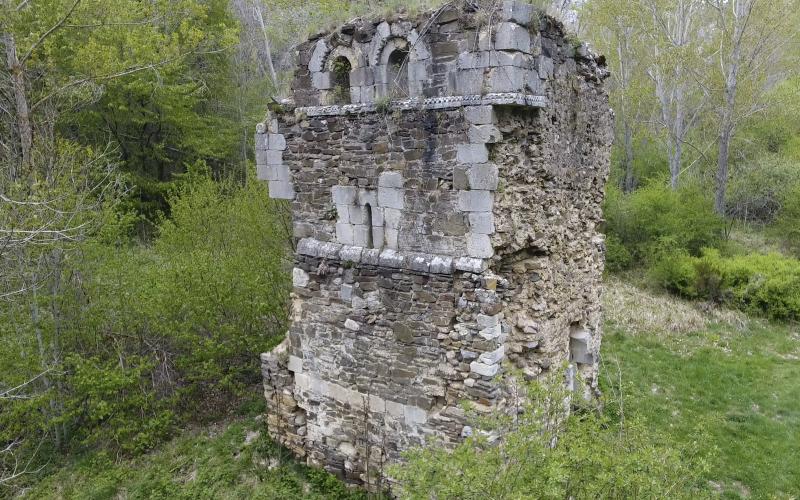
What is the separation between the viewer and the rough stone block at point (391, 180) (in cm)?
597

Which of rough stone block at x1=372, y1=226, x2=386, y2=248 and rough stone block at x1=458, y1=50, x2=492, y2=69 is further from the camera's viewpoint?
rough stone block at x1=372, y1=226, x2=386, y2=248

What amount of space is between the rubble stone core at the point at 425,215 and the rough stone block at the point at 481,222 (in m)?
0.02

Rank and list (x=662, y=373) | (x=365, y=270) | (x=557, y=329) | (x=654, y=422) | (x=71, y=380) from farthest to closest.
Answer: (x=662, y=373) < (x=654, y=422) < (x=71, y=380) < (x=557, y=329) < (x=365, y=270)

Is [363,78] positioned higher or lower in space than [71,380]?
higher

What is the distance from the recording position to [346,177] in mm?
6367

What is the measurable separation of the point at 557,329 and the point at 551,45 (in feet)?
10.7

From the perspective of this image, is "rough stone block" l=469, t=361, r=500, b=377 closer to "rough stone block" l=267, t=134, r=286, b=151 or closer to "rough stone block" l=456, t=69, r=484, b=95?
"rough stone block" l=456, t=69, r=484, b=95

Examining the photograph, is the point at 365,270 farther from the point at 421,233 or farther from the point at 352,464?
the point at 352,464

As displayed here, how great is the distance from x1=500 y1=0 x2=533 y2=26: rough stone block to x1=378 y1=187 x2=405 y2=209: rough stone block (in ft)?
6.52

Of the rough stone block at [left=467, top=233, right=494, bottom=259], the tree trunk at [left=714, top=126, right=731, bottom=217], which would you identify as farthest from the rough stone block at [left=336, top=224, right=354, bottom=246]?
the tree trunk at [left=714, top=126, right=731, bottom=217]

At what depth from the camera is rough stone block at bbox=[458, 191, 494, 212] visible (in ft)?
18.1

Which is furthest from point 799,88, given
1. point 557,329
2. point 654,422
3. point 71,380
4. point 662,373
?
point 71,380

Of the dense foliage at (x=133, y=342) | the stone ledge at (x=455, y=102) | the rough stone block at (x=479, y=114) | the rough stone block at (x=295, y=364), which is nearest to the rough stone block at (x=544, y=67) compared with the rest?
the stone ledge at (x=455, y=102)

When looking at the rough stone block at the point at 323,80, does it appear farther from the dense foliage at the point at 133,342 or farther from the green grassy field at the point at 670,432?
the green grassy field at the point at 670,432
